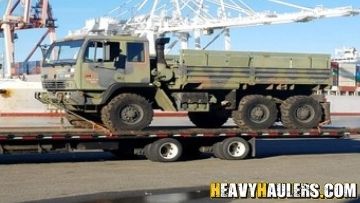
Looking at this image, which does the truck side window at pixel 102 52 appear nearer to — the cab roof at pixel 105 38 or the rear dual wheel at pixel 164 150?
the cab roof at pixel 105 38

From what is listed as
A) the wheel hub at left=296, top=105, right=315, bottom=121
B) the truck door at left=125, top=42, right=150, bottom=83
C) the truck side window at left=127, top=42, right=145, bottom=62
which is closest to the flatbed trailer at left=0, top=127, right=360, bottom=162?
the wheel hub at left=296, top=105, right=315, bottom=121

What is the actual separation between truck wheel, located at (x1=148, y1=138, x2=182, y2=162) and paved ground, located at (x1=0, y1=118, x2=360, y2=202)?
284 millimetres

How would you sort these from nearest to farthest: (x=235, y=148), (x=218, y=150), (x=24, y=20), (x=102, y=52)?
(x=102, y=52) → (x=218, y=150) → (x=235, y=148) → (x=24, y=20)

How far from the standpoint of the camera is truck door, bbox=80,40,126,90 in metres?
16.4

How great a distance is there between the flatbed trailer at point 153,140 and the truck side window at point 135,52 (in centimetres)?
175

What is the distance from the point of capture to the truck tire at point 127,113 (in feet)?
54.5

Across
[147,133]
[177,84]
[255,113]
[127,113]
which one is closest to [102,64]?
[127,113]

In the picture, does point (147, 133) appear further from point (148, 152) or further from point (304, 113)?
point (304, 113)

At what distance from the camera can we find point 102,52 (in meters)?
16.5

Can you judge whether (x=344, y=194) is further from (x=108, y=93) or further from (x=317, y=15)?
(x=317, y=15)

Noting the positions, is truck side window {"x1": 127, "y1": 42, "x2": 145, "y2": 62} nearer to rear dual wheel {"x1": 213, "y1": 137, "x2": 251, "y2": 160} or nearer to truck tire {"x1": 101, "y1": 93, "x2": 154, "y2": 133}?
truck tire {"x1": 101, "y1": 93, "x2": 154, "y2": 133}

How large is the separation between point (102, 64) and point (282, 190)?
611 centimetres

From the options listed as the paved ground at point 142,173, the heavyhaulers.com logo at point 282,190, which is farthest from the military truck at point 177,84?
the heavyhaulers.com logo at point 282,190

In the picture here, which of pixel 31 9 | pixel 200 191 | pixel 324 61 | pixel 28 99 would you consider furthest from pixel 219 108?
pixel 31 9
